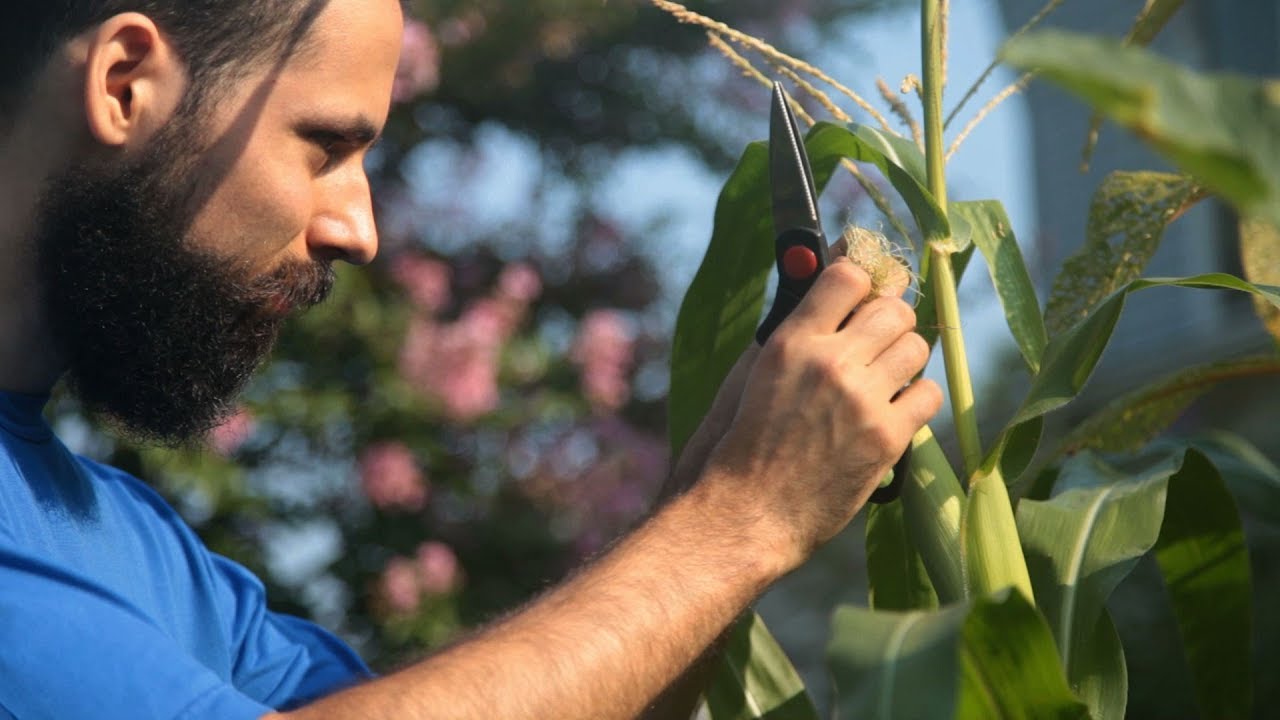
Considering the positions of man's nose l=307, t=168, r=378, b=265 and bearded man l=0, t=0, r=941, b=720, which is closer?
bearded man l=0, t=0, r=941, b=720

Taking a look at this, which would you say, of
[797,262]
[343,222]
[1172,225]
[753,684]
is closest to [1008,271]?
[797,262]

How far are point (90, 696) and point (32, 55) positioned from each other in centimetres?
66

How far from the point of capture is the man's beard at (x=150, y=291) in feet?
3.89

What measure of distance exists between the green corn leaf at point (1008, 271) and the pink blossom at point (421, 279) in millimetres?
2042

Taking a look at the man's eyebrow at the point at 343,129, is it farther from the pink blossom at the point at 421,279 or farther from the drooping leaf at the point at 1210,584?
the pink blossom at the point at 421,279

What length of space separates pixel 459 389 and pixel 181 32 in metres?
1.79

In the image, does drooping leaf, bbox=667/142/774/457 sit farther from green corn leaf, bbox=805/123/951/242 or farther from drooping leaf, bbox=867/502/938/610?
drooping leaf, bbox=867/502/938/610

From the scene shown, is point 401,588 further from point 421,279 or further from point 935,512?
point 935,512

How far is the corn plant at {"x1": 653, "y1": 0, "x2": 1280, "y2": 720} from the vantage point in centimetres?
86

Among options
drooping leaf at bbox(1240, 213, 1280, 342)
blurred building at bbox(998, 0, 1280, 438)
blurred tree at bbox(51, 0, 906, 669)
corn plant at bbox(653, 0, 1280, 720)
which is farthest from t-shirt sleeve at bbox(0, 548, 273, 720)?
blurred building at bbox(998, 0, 1280, 438)

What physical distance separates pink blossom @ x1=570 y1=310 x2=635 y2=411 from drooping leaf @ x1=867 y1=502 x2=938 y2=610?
189cm

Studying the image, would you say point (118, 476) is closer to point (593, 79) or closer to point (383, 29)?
point (383, 29)

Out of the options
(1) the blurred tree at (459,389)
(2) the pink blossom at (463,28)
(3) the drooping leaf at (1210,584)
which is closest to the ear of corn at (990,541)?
(3) the drooping leaf at (1210,584)

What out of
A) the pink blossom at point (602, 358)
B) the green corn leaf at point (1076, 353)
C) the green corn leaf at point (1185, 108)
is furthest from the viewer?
the pink blossom at point (602, 358)
